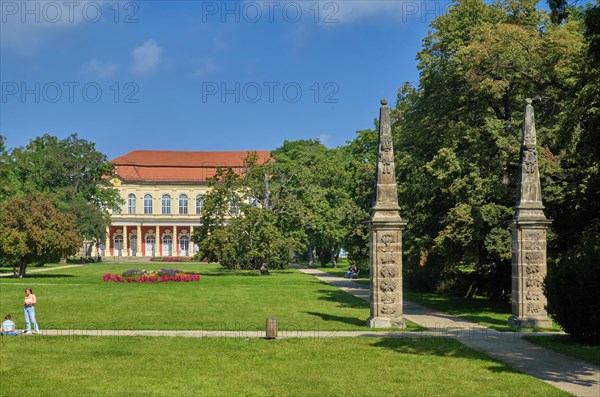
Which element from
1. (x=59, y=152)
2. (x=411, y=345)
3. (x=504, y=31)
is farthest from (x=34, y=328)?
(x=59, y=152)

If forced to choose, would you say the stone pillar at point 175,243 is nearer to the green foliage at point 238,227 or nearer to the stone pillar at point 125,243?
the stone pillar at point 125,243

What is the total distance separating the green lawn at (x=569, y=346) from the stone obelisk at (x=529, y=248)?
88.9 inches

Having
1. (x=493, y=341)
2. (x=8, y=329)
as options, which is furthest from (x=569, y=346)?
(x=8, y=329)

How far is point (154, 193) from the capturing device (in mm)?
93812

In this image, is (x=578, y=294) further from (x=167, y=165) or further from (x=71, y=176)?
(x=167, y=165)

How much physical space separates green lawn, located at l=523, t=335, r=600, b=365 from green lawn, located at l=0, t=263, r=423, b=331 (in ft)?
12.9

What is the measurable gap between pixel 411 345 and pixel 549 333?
470 centimetres

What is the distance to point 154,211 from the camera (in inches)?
3693

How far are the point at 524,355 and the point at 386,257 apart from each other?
17.8 ft

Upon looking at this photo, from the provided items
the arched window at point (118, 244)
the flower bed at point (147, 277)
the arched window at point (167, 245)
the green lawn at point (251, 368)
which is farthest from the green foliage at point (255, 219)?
the arched window at point (118, 244)

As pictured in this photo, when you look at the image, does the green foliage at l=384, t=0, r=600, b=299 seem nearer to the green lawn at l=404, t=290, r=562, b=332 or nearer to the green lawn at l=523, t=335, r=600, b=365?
the green lawn at l=404, t=290, r=562, b=332

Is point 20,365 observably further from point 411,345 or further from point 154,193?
point 154,193

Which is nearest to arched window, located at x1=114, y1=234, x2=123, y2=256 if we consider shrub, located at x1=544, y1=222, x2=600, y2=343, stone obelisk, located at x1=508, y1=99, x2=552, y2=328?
stone obelisk, located at x1=508, y1=99, x2=552, y2=328

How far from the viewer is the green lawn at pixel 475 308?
21.5m
